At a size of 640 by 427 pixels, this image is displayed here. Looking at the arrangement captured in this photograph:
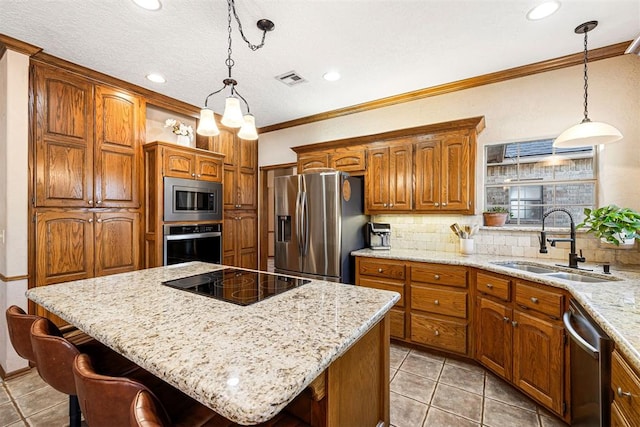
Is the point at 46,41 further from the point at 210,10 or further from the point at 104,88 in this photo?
the point at 210,10

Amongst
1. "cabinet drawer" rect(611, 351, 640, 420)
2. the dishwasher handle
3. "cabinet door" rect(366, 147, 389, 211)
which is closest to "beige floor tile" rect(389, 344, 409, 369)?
the dishwasher handle

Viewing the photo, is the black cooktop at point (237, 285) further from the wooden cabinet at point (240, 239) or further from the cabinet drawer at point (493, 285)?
the wooden cabinet at point (240, 239)

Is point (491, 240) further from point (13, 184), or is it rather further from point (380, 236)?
point (13, 184)

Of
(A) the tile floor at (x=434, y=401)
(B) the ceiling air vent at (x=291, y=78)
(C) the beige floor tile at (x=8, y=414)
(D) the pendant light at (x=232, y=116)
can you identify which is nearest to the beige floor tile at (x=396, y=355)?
(A) the tile floor at (x=434, y=401)

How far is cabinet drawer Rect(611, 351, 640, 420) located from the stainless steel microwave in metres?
3.52

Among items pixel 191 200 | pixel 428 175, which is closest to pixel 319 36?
pixel 428 175

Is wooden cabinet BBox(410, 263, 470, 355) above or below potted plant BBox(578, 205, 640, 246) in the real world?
below

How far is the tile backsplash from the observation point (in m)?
2.38

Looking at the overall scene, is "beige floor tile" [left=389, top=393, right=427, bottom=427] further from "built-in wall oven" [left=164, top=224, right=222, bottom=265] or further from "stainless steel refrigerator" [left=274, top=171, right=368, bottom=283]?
"built-in wall oven" [left=164, top=224, right=222, bottom=265]

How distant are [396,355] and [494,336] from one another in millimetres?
878

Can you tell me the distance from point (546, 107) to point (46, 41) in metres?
4.34

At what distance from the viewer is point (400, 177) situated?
313 cm

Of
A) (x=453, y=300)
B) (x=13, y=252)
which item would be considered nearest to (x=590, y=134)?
(x=453, y=300)

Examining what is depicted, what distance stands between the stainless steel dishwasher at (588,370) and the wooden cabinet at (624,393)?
0.07 meters
